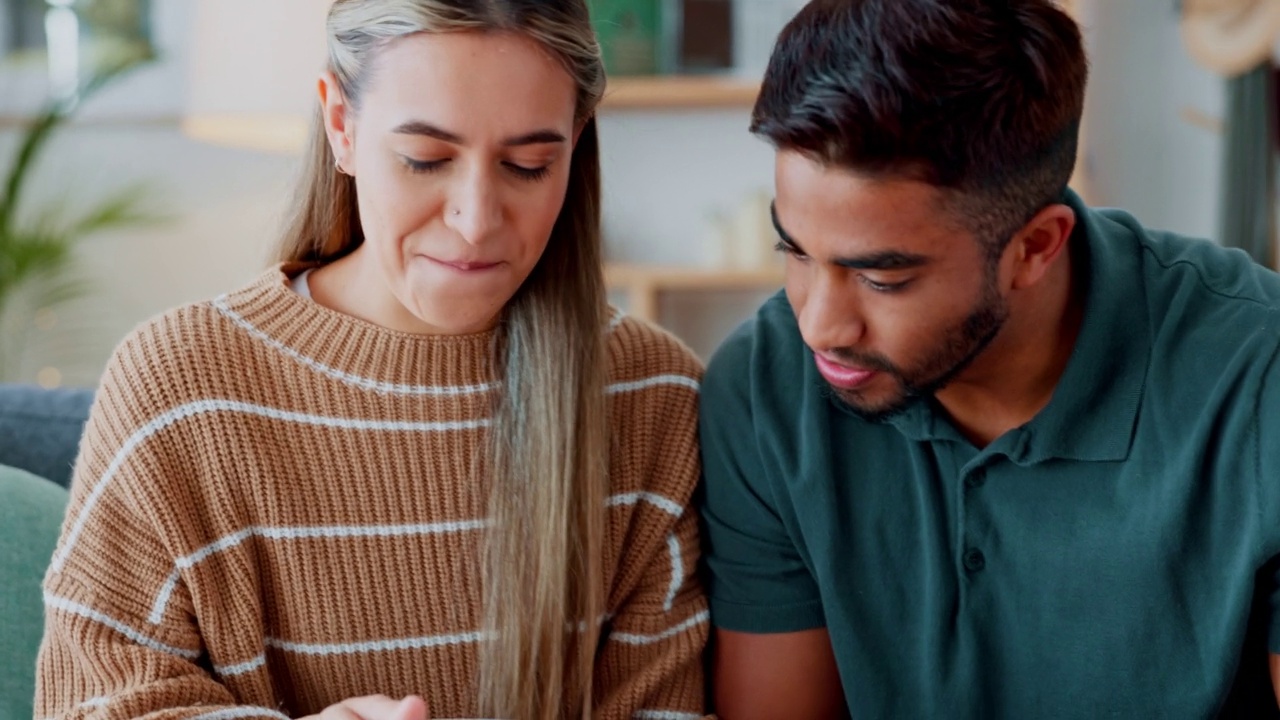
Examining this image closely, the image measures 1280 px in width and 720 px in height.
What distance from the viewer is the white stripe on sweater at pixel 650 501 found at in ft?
4.78

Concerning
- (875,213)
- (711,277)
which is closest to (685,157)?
(711,277)

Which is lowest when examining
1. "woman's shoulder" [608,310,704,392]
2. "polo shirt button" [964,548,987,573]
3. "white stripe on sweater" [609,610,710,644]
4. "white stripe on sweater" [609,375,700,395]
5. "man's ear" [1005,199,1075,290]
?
"white stripe on sweater" [609,610,710,644]

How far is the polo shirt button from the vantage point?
4.57ft

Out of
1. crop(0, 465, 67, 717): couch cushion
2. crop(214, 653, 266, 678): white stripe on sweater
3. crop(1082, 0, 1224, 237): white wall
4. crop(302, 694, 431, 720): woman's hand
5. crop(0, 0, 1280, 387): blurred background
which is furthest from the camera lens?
crop(1082, 0, 1224, 237): white wall

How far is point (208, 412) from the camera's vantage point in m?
1.32

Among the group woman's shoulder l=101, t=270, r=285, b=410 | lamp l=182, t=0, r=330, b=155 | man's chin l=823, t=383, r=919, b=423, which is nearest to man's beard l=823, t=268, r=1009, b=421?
man's chin l=823, t=383, r=919, b=423

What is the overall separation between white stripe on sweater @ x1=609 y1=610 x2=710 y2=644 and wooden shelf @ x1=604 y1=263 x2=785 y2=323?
5.98ft

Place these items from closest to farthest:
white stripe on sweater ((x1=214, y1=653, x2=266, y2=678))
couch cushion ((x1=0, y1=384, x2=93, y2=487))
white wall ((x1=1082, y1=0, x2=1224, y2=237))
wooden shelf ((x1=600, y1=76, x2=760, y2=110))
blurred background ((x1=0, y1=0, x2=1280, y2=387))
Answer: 1. white stripe on sweater ((x1=214, y1=653, x2=266, y2=678))
2. couch cushion ((x1=0, y1=384, x2=93, y2=487))
3. wooden shelf ((x1=600, y1=76, x2=760, y2=110))
4. blurred background ((x1=0, y1=0, x2=1280, y2=387))
5. white wall ((x1=1082, y1=0, x2=1224, y2=237))

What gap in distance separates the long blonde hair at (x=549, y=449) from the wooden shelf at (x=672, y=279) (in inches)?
70.6

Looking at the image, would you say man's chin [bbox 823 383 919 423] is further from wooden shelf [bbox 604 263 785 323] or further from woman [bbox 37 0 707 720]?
wooden shelf [bbox 604 263 785 323]

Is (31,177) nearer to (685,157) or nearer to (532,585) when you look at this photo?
(685,157)

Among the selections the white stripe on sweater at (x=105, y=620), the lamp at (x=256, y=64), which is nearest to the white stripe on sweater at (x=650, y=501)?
the white stripe on sweater at (x=105, y=620)

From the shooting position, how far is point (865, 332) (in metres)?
1.31

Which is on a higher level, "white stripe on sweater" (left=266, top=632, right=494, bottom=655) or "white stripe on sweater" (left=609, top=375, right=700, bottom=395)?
"white stripe on sweater" (left=609, top=375, right=700, bottom=395)
